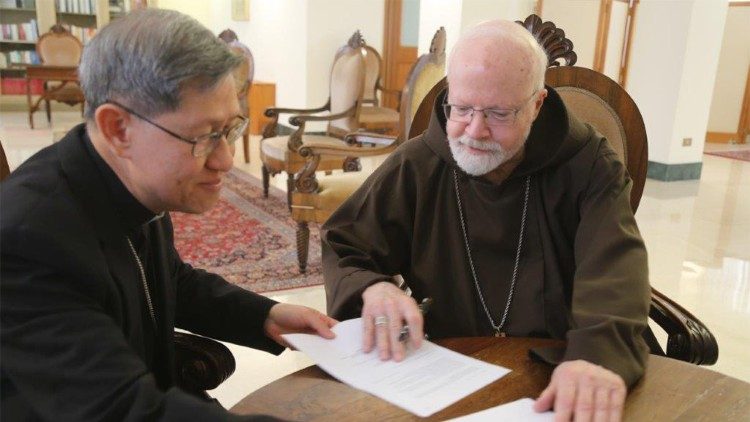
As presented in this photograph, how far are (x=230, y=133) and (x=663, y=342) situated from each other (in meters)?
2.58

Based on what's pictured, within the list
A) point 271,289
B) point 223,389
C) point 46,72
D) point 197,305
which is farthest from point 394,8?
point 197,305

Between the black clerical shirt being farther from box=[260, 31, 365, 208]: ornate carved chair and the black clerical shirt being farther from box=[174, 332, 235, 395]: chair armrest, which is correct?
box=[260, 31, 365, 208]: ornate carved chair

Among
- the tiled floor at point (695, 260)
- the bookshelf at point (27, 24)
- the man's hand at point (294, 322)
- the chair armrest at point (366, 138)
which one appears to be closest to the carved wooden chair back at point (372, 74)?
the tiled floor at point (695, 260)

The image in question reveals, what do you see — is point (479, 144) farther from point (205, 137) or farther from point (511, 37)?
point (205, 137)

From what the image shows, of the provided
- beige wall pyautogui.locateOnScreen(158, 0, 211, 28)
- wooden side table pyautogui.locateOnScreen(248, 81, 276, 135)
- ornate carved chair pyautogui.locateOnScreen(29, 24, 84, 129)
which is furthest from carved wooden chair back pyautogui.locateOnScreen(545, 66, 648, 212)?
beige wall pyautogui.locateOnScreen(158, 0, 211, 28)

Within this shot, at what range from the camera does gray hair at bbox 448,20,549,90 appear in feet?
4.98

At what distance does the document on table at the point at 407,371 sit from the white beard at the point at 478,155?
50 cm

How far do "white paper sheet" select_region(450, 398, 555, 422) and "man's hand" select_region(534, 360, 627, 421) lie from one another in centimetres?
1

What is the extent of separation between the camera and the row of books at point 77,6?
1110 centimetres

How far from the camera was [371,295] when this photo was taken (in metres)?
1.32

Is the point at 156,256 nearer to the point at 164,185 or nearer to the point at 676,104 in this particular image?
the point at 164,185

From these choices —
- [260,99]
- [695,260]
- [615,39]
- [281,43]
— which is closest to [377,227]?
[695,260]

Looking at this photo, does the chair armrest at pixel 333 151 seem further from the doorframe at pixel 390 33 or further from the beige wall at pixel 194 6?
the beige wall at pixel 194 6

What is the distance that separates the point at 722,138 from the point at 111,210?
1215cm
